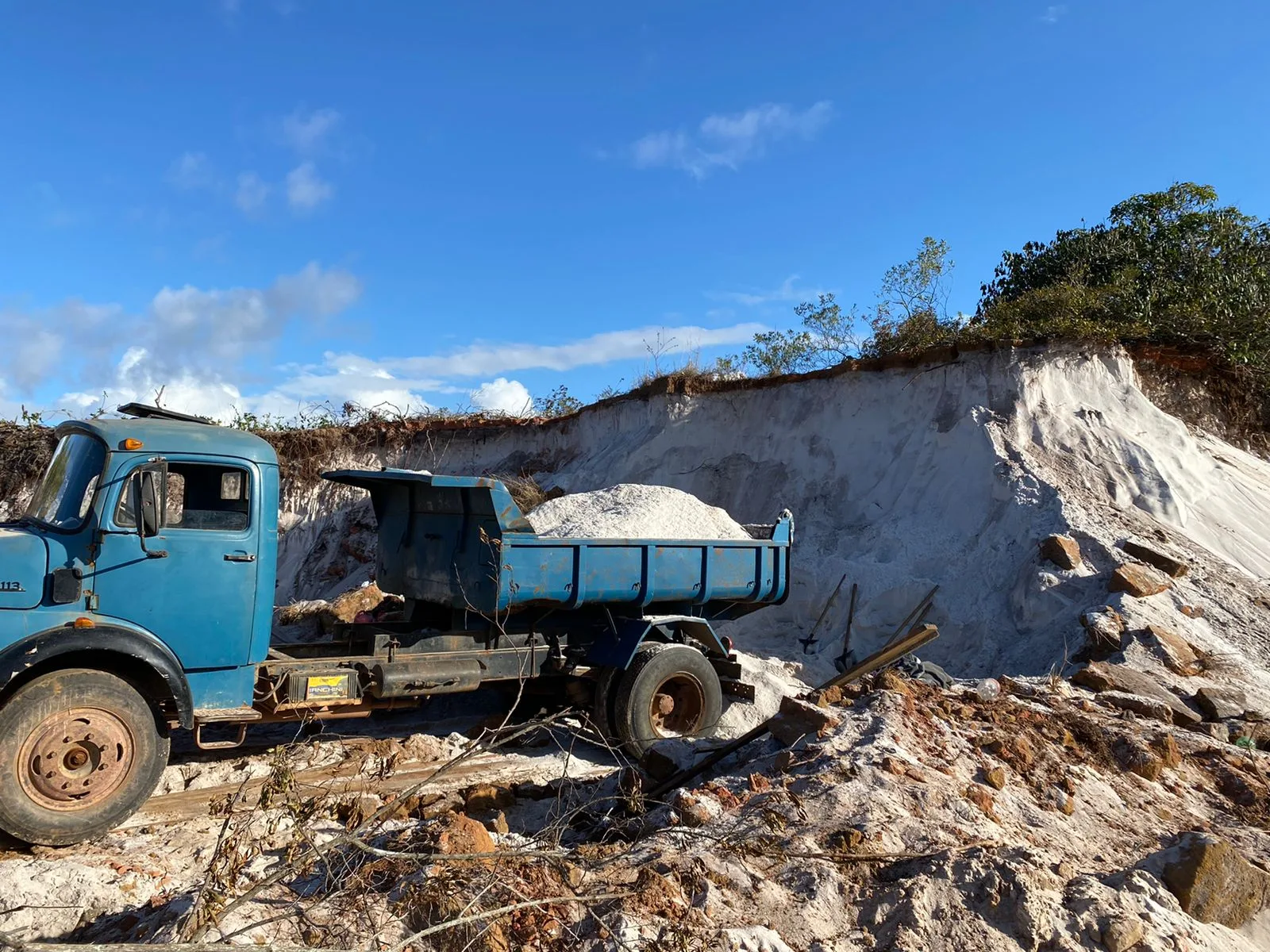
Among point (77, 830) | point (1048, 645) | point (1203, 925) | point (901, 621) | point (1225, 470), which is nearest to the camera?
point (1203, 925)

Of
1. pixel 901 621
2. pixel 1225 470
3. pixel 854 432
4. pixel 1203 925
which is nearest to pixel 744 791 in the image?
pixel 1203 925

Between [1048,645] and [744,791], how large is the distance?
6739mm

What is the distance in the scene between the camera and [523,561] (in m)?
6.86

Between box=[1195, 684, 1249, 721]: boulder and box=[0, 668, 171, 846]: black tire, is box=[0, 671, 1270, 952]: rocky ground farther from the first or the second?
box=[1195, 684, 1249, 721]: boulder

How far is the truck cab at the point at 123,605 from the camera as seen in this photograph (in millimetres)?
4957

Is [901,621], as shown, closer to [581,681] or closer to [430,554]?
[581,681]

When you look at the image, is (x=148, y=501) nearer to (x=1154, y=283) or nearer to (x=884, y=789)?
(x=884, y=789)

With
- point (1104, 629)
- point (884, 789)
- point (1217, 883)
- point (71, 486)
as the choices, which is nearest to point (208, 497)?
point (71, 486)

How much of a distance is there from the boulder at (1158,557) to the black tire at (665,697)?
690cm

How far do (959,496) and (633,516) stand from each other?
5884 mm

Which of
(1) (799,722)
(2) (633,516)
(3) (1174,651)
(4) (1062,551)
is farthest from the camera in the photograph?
(4) (1062,551)

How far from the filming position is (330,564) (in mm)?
18016

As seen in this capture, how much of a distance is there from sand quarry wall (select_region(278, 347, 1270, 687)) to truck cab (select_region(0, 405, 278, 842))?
7.13 metres

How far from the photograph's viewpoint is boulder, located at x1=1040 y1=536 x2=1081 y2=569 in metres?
11.5
